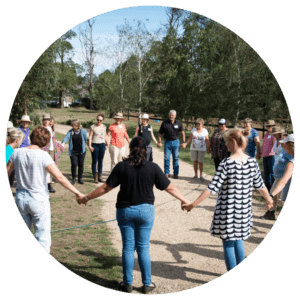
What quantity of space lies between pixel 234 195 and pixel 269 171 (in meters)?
1.32

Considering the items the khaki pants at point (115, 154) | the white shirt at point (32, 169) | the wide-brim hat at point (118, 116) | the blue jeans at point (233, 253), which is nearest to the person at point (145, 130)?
the wide-brim hat at point (118, 116)

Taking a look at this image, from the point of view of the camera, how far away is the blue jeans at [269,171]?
438 cm

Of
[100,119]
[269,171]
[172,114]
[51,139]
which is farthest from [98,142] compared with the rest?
[269,171]

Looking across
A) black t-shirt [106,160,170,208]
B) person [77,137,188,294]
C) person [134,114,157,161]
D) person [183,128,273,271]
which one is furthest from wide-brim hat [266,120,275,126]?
black t-shirt [106,160,170,208]

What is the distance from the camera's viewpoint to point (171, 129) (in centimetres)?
441

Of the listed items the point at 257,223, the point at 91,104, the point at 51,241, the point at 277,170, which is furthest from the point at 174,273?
the point at 91,104

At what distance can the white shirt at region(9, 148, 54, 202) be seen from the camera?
3.56 metres

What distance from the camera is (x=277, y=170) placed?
4473mm

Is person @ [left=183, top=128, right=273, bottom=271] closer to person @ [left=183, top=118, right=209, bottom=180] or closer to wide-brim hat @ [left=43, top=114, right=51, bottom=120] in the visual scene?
person @ [left=183, top=118, right=209, bottom=180]

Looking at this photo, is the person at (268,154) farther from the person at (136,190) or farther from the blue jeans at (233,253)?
the person at (136,190)

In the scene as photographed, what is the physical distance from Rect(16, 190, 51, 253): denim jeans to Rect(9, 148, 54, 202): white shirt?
0.07m

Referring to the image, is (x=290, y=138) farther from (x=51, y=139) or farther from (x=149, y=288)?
(x=51, y=139)

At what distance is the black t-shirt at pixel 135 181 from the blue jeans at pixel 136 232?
8cm

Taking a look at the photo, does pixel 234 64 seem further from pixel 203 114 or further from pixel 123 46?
pixel 123 46
